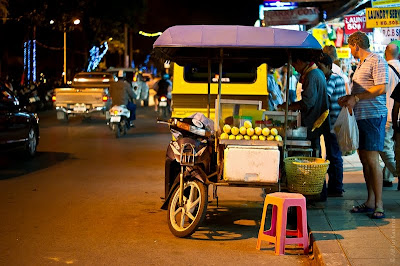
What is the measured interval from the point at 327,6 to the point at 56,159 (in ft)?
34.6

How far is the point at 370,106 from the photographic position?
26.2 feet

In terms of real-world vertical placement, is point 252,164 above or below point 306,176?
above

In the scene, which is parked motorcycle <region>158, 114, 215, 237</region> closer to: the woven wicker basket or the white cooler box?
the white cooler box

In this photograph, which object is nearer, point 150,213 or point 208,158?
point 208,158

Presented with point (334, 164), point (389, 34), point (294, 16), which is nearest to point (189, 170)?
point (334, 164)

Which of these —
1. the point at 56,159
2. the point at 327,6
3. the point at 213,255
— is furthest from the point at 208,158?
the point at 327,6

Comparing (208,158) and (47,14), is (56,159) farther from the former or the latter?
(47,14)

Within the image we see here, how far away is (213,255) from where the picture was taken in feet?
22.3

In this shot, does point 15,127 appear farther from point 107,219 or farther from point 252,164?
point 252,164

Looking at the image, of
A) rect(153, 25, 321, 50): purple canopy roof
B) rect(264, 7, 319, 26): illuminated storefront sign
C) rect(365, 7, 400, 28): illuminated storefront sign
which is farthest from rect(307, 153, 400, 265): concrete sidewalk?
rect(264, 7, 319, 26): illuminated storefront sign

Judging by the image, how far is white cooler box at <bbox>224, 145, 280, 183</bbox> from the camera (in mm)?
7188

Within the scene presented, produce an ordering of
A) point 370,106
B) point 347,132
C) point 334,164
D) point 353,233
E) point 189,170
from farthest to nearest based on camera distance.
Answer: point 334,164
point 370,106
point 347,132
point 189,170
point 353,233

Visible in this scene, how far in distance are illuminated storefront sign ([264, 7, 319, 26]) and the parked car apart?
7.69 metres

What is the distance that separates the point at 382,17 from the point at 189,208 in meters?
7.34
